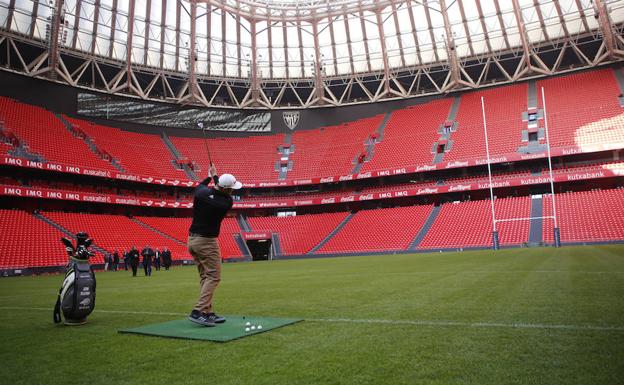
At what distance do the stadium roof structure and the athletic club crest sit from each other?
308 centimetres

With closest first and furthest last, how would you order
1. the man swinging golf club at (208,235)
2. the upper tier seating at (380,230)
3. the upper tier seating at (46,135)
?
the man swinging golf club at (208,235)
the upper tier seating at (46,135)
the upper tier seating at (380,230)

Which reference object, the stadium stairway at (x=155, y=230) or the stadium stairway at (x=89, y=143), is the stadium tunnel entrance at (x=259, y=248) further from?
the stadium stairway at (x=89, y=143)

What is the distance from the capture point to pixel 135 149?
5078 centimetres

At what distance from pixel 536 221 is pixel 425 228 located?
32.4ft

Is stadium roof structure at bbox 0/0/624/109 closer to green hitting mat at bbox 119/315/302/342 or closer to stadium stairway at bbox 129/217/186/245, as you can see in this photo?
stadium stairway at bbox 129/217/186/245

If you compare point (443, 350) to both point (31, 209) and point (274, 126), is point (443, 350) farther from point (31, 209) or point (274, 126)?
point (274, 126)

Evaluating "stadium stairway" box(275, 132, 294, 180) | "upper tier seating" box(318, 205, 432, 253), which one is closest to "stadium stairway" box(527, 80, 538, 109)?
"upper tier seating" box(318, 205, 432, 253)

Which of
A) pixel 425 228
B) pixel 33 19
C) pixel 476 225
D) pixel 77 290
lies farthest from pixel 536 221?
pixel 33 19

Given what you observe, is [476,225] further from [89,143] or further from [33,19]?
[33,19]

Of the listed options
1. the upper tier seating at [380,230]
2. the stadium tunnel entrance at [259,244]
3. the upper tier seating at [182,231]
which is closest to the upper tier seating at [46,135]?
the upper tier seating at [182,231]

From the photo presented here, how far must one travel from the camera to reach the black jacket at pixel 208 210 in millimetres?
7016

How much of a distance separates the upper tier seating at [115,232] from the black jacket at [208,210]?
3380 cm

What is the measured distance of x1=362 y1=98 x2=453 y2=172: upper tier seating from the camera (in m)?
50.2

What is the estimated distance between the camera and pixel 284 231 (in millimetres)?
51750
